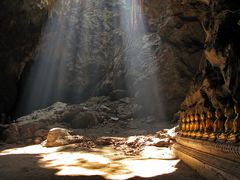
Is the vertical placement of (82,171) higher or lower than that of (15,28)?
lower

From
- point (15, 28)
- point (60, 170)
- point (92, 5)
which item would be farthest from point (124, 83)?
point (60, 170)

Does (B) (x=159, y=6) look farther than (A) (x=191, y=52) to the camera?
Yes

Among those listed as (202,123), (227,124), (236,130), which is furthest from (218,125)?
(202,123)

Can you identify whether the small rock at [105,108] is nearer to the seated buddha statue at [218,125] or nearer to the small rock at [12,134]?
the small rock at [12,134]

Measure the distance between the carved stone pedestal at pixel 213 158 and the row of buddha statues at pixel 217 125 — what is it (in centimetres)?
11

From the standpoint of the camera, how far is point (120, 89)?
2723 centimetres

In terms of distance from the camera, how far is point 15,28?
1991cm

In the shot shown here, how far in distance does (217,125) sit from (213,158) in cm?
57

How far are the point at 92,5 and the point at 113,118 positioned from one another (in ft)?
61.1

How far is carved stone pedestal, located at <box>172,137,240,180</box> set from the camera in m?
3.91

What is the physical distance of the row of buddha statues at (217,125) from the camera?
162 inches

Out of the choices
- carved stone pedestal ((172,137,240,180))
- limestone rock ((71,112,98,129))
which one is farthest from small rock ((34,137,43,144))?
carved stone pedestal ((172,137,240,180))

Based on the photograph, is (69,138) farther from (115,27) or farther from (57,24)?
(115,27)

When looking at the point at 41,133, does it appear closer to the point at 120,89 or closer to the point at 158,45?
the point at 120,89
